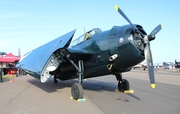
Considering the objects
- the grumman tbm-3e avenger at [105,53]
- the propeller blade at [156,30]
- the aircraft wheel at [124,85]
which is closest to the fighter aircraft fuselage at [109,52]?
the grumman tbm-3e avenger at [105,53]

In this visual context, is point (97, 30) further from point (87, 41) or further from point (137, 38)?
point (137, 38)

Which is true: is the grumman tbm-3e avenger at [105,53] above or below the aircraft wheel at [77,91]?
above

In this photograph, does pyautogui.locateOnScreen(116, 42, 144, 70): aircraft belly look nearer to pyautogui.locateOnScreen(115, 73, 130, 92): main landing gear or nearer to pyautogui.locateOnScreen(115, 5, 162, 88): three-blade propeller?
pyautogui.locateOnScreen(115, 5, 162, 88): three-blade propeller

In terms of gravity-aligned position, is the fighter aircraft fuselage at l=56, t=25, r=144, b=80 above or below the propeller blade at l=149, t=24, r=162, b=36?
below

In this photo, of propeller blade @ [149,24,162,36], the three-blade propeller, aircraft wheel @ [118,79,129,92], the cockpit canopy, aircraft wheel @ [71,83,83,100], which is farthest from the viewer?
aircraft wheel @ [118,79,129,92]

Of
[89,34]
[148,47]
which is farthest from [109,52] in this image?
[89,34]

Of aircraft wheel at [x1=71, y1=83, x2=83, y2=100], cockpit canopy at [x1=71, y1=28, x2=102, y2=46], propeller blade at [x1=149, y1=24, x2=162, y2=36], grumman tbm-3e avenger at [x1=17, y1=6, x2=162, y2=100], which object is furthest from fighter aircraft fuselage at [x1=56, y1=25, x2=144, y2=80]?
aircraft wheel at [x1=71, y1=83, x2=83, y2=100]

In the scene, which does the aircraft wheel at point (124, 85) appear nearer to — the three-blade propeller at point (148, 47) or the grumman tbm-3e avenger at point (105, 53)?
the grumman tbm-3e avenger at point (105, 53)

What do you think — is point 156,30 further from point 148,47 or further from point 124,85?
point 124,85

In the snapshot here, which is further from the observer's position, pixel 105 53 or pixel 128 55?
pixel 105 53

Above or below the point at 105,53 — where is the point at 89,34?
above

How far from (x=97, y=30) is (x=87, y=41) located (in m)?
0.81

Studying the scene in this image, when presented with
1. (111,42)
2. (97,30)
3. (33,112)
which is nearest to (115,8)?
(111,42)

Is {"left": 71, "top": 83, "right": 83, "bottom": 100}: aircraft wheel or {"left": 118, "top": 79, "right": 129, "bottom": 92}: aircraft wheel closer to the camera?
{"left": 71, "top": 83, "right": 83, "bottom": 100}: aircraft wheel
